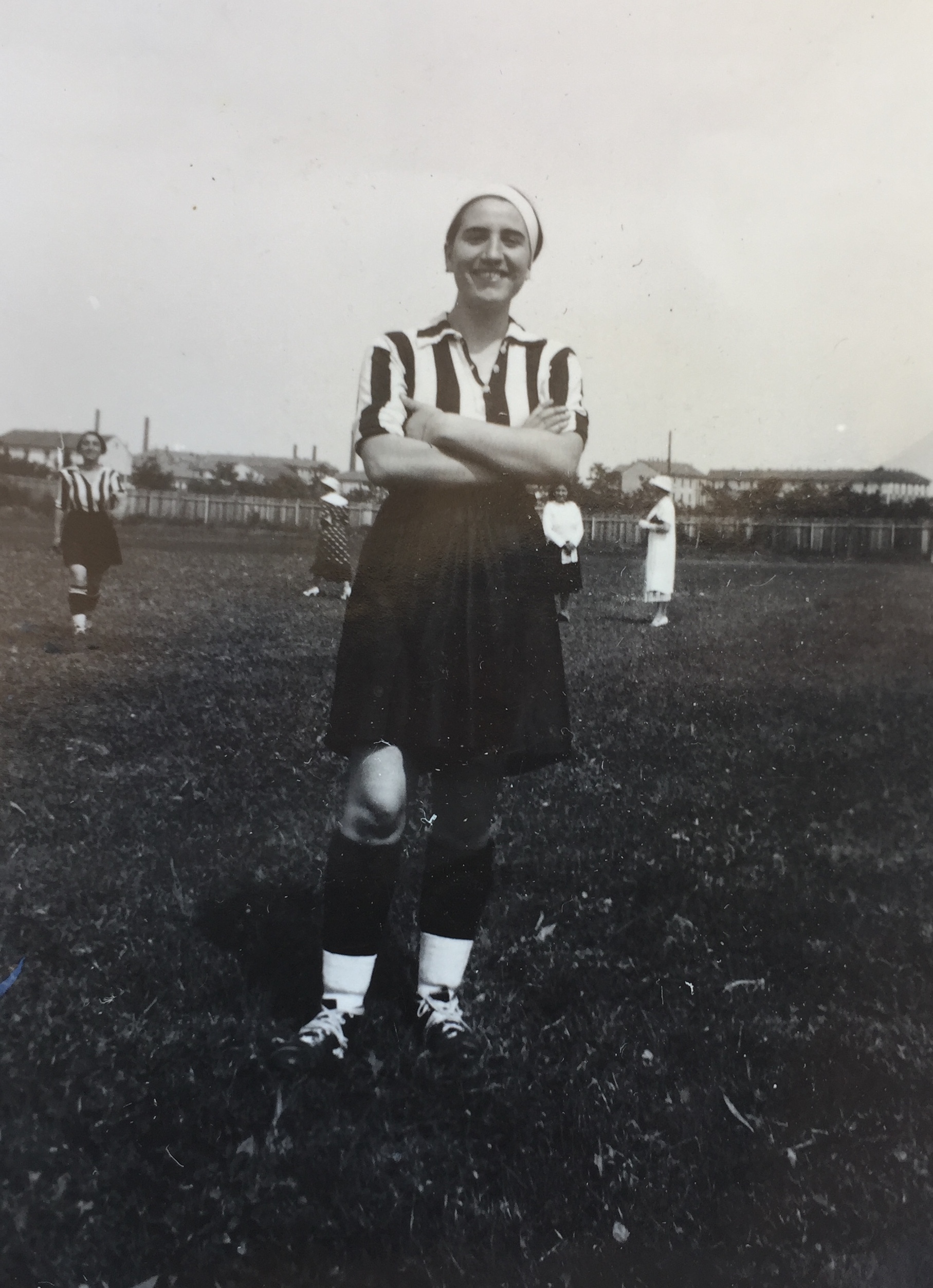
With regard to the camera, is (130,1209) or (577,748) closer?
(130,1209)

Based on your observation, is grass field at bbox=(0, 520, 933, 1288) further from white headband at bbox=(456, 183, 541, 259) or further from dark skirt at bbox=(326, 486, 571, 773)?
white headband at bbox=(456, 183, 541, 259)

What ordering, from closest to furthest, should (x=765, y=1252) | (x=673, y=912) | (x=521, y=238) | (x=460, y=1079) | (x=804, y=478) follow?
1. (x=765, y=1252)
2. (x=460, y=1079)
3. (x=521, y=238)
4. (x=673, y=912)
5. (x=804, y=478)

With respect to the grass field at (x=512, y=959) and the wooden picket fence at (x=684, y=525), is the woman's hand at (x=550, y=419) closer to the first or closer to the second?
the wooden picket fence at (x=684, y=525)

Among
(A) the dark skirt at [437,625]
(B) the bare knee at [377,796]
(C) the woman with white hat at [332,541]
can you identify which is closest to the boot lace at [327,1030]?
(B) the bare knee at [377,796]

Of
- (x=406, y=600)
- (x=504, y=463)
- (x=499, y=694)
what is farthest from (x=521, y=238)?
(x=499, y=694)

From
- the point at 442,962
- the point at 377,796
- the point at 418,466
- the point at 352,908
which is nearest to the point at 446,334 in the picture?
the point at 418,466

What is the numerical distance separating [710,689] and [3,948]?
184cm

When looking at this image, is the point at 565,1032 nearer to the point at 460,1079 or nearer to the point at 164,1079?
the point at 460,1079

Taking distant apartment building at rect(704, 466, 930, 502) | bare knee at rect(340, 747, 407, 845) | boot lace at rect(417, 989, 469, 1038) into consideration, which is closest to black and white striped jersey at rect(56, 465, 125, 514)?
bare knee at rect(340, 747, 407, 845)

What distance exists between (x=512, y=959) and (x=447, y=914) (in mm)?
230

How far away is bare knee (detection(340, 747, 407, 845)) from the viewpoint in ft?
6.03

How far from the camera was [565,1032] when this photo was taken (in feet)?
6.29

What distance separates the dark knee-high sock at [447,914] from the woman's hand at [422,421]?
0.89 metres

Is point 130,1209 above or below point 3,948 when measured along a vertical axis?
below
